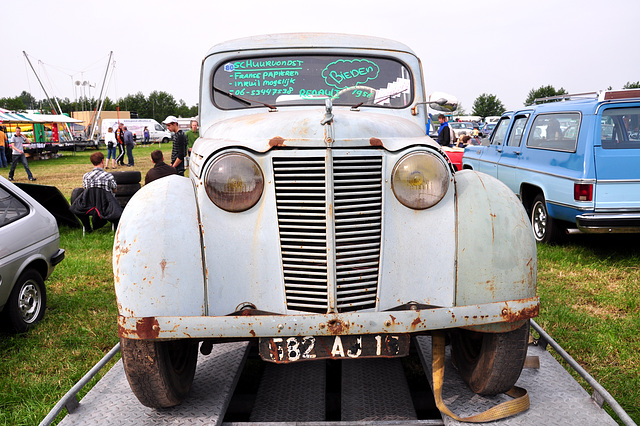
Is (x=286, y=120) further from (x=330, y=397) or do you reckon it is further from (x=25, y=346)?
(x=25, y=346)

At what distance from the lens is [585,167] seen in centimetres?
621

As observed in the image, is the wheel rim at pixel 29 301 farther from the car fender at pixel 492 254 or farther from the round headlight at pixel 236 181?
the car fender at pixel 492 254

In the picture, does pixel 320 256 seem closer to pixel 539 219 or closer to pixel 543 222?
pixel 543 222

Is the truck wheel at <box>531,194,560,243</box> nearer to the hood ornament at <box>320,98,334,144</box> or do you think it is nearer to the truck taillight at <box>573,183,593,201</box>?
the truck taillight at <box>573,183,593,201</box>

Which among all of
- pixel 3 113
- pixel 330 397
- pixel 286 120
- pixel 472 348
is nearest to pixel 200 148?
pixel 286 120

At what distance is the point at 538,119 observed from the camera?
7.90 metres

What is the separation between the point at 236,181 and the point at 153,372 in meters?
1.06

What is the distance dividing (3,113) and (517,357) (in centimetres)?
2939

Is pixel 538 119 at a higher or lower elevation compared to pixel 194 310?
higher

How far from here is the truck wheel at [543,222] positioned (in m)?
7.22

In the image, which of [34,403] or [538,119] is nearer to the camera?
[34,403]

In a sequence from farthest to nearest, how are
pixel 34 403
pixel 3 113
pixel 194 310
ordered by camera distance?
1. pixel 3 113
2. pixel 34 403
3. pixel 194 310

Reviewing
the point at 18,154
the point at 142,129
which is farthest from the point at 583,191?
the point at 142,129

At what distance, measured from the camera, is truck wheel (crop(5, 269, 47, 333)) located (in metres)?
4.60
